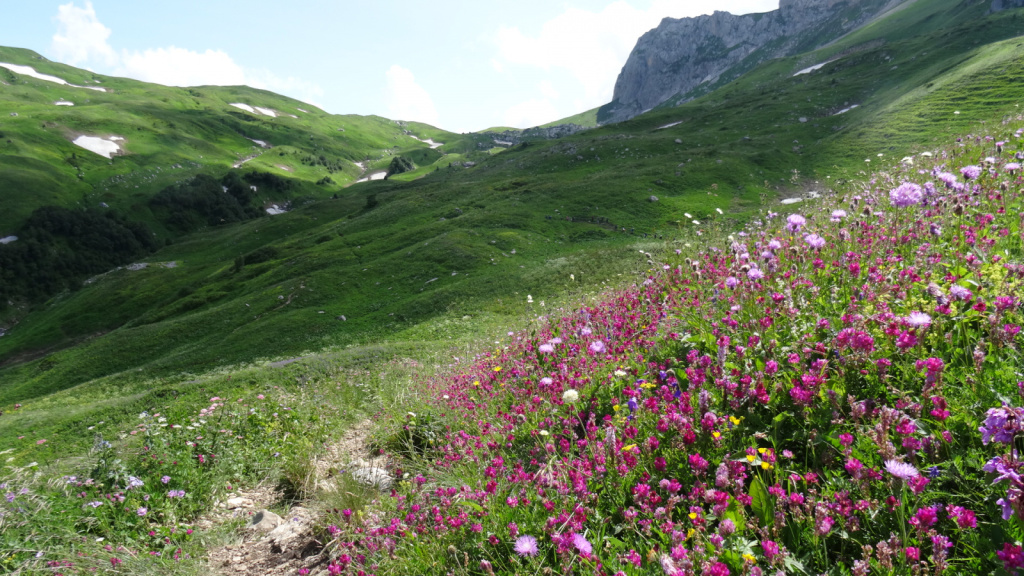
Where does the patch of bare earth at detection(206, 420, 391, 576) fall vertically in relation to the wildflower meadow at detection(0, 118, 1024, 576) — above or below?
below

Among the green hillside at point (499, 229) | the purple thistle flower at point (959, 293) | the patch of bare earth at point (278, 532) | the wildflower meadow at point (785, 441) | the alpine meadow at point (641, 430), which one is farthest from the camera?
the green hillside at point (499, 229)

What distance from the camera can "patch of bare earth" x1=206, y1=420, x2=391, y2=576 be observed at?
5266 millimetres

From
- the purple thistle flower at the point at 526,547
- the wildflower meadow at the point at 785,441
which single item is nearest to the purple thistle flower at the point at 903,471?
the wildflower meadow at the point at 785,441

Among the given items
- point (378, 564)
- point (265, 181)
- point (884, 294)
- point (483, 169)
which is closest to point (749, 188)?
point (884, 294)

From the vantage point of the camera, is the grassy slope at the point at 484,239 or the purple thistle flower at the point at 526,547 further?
the grassy slope at the point at 484,239

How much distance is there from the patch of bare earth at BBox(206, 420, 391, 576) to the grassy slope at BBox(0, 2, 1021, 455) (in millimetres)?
18527

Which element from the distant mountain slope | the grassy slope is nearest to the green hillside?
the grassy slope

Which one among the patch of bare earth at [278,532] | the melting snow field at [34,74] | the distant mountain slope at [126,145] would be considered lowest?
the patch of bare earth at [278,532]

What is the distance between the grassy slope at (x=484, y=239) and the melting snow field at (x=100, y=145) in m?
67.3

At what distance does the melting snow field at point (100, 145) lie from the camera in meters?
118

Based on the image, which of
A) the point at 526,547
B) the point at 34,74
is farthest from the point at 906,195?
the point at 34,74

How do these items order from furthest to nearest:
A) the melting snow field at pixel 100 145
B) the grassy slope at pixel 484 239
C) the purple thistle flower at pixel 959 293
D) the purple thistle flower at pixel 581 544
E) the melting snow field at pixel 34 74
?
the melting snow field at pixel 34 74, the melting snow field at pixel 100 145, the grassy slope at pixel 484 239, the purple thistle flower at pixel 959 293, the purple thistle flower at pixel 581 544

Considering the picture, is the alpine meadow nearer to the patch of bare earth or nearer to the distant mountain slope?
the patch of bare earth

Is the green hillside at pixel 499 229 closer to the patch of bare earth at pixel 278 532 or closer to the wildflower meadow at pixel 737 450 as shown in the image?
the wildflower meadow at pixel 737 450
